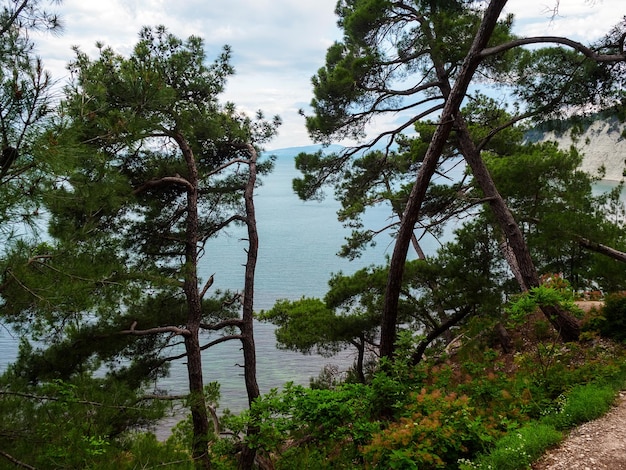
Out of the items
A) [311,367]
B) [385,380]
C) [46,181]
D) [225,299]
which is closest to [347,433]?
[385,380]

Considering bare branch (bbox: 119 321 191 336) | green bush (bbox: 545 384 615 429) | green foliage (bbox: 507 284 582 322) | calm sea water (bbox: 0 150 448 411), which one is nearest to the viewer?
green bush (bbox: 545 384 615 429)

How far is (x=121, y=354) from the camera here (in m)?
6.75

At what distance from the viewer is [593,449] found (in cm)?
308

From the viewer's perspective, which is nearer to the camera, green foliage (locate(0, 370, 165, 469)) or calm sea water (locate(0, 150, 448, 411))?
green foliage (locate(0, 370, 165, 469))

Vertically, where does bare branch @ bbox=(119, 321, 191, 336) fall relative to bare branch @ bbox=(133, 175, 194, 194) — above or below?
below

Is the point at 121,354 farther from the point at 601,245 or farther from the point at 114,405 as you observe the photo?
the point at 601,245

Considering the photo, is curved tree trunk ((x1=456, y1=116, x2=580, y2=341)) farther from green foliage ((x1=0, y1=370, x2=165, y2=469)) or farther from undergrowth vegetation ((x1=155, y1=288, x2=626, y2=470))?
green foliage ((x1=0, y1=370, x2=165, y2=469))

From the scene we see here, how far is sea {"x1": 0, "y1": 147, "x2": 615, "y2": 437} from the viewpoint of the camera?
13.0 meters

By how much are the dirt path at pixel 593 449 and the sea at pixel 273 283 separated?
11.6 feet

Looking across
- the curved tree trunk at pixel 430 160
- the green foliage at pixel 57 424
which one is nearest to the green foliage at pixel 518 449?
the curved tree trunk at pixel 430 160

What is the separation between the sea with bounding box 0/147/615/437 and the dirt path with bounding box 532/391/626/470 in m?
3.52

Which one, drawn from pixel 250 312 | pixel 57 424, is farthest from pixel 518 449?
pixel 250 312

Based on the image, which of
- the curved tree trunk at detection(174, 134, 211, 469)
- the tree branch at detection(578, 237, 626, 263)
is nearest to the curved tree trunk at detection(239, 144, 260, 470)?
the curved tree trunk at detection(174, 134, 211, 469)

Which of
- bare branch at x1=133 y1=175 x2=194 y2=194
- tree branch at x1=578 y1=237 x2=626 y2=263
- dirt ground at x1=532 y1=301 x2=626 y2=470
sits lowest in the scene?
dirt ground at x1=532 y1=301 x2=626 y2=470
